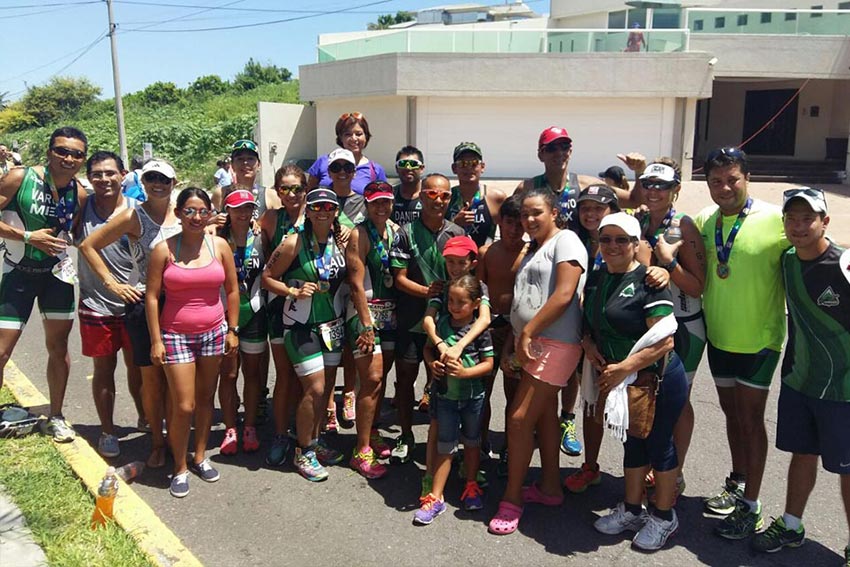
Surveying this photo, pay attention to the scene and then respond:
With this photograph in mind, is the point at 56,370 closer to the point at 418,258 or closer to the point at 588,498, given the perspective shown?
the point at 418,258

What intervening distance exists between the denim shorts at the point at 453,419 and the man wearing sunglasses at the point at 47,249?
273 centimetres

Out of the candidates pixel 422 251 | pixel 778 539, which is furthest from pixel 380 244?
pixel 778 539

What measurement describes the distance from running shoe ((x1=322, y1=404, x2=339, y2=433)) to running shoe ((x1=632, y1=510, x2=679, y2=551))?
244cm

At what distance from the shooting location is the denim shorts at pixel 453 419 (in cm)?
416

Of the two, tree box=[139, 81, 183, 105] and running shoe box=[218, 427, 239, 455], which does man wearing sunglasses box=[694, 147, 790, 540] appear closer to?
running shoe box=[218, 427, 239, 455]

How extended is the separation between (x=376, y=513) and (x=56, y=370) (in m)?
2.63

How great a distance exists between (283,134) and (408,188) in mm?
25342

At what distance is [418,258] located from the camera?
4.57 metres

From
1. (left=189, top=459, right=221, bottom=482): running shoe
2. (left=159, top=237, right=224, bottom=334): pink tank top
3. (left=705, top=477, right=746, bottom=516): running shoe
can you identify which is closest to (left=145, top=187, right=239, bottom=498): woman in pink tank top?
(left=159, top=237, right=224, bottom=334): pink tank top

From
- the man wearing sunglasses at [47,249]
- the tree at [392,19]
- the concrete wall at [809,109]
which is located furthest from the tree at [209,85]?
the man wearing sunglasses at [47,249]

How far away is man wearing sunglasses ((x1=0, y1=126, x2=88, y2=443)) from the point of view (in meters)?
4.82

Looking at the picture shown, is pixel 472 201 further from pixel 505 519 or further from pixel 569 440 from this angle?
pixel 505 519

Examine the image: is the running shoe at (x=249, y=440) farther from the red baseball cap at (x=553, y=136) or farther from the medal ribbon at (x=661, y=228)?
the medal ribbon at (x=661, y=228)

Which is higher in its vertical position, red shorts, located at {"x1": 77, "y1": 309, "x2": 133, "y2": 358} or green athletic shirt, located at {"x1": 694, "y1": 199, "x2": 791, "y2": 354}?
green athletic shirt, located at {"x1": 694, "y1": 199, "x2": 791, "y2": 354}
